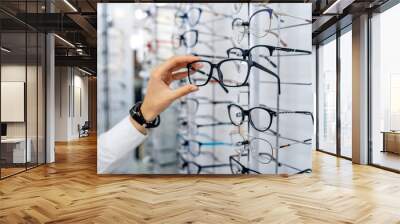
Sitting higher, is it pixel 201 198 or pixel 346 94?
pixel 346 94

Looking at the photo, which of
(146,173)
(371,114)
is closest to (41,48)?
(146,173)

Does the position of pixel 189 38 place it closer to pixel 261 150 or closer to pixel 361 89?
pixel 261 150

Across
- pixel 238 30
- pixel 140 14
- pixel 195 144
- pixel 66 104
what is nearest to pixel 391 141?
pixel 238 30

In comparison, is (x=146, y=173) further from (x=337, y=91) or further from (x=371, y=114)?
(x=337, y=91)

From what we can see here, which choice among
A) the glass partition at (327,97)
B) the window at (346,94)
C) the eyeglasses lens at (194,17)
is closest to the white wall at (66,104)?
the glass partition at (327,97)

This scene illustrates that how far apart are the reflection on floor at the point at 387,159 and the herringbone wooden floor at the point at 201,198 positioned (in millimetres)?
419

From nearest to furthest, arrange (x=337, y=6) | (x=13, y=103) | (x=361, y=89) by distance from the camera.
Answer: (x=13, y=103) < (x=337, y=6) < (x=361, y=89)

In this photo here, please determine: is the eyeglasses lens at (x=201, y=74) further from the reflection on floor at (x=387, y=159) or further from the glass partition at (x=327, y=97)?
the glass partition at (x=327, y=97)

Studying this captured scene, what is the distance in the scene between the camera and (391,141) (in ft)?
19.8

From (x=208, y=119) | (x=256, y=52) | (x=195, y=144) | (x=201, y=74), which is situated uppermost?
(x=256, y=52)

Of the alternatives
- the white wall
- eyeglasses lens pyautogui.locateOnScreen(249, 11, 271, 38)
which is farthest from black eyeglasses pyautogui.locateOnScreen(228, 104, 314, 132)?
the white wall

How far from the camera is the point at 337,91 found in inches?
324

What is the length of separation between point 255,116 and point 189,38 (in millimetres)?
1429

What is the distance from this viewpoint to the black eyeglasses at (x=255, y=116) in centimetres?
514
